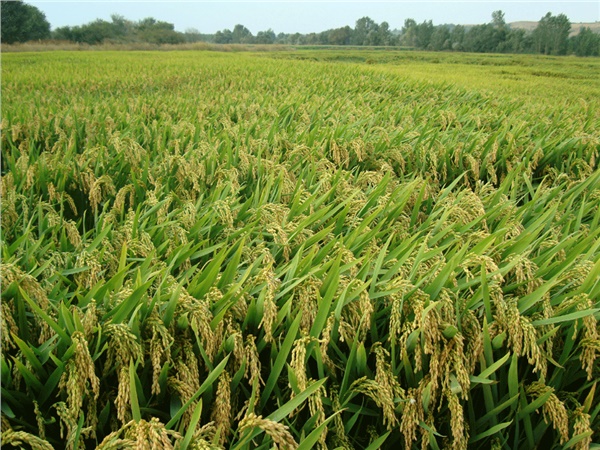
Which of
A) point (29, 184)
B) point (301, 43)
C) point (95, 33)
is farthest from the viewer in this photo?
point (301, 43)

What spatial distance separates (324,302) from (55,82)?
9.03m

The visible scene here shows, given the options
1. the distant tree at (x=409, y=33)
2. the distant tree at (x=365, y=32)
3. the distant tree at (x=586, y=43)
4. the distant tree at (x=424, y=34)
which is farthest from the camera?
the distant tree at (x=365, y=32)

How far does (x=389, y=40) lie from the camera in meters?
56.3

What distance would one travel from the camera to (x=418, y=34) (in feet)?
164

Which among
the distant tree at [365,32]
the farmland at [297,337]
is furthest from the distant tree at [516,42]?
the farmland at [297,337]

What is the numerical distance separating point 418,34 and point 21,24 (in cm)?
3955

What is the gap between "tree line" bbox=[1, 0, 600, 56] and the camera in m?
25.5

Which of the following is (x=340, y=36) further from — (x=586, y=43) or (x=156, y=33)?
(x=586, y=43)

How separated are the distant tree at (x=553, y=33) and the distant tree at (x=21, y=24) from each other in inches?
1280

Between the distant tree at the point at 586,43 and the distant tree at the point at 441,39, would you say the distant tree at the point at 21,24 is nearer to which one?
the distant tree at the point at 586,43

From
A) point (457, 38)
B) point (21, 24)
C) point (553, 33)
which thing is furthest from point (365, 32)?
point (21, 24)

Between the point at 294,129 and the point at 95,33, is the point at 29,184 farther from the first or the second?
the point at 95,33

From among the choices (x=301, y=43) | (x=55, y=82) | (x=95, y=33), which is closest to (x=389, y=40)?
(x=301, y=43)

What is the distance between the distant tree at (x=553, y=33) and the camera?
Answer: 3025 cm
